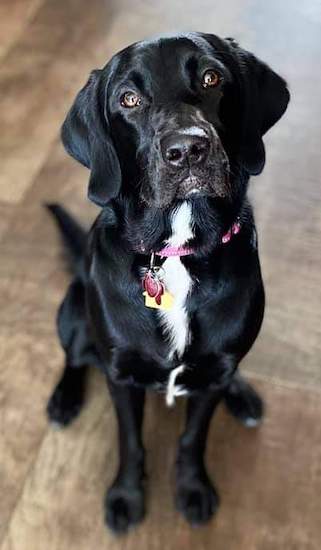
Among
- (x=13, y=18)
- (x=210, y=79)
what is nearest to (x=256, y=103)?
(x=210, y=79)

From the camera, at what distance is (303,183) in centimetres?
220

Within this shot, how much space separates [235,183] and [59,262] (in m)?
0.85

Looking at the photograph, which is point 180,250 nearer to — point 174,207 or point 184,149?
point 174,207

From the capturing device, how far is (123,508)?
159 centimetres

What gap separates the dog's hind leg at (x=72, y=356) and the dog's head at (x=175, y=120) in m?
0.44

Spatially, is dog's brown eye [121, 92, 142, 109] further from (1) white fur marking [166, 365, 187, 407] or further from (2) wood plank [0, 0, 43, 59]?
(2) wood plank [0, 0, 43, 59]

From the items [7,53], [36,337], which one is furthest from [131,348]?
[7,53]

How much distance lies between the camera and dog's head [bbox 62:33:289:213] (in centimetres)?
113

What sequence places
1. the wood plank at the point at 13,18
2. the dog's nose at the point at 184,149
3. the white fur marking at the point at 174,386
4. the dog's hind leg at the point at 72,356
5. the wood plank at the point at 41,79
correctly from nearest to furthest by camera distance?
the dog's nose at the point at 184,149, the white fur marking at the point at 174,386, the dog's hind leg at the point at 72,356, the wood plank at the point at 41,79, the wood plank at the point at 13,18

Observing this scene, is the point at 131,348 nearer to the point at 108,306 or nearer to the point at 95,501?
the point at 108,306

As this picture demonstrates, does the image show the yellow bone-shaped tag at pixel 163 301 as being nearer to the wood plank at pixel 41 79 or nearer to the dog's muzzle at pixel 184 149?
the dog's muzzle at pixel 184 149

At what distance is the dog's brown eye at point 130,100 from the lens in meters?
1.18

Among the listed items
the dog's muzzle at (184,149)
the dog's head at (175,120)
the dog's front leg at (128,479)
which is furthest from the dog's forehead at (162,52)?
the dog's front leg at (128,479)

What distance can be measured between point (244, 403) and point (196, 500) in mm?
243
